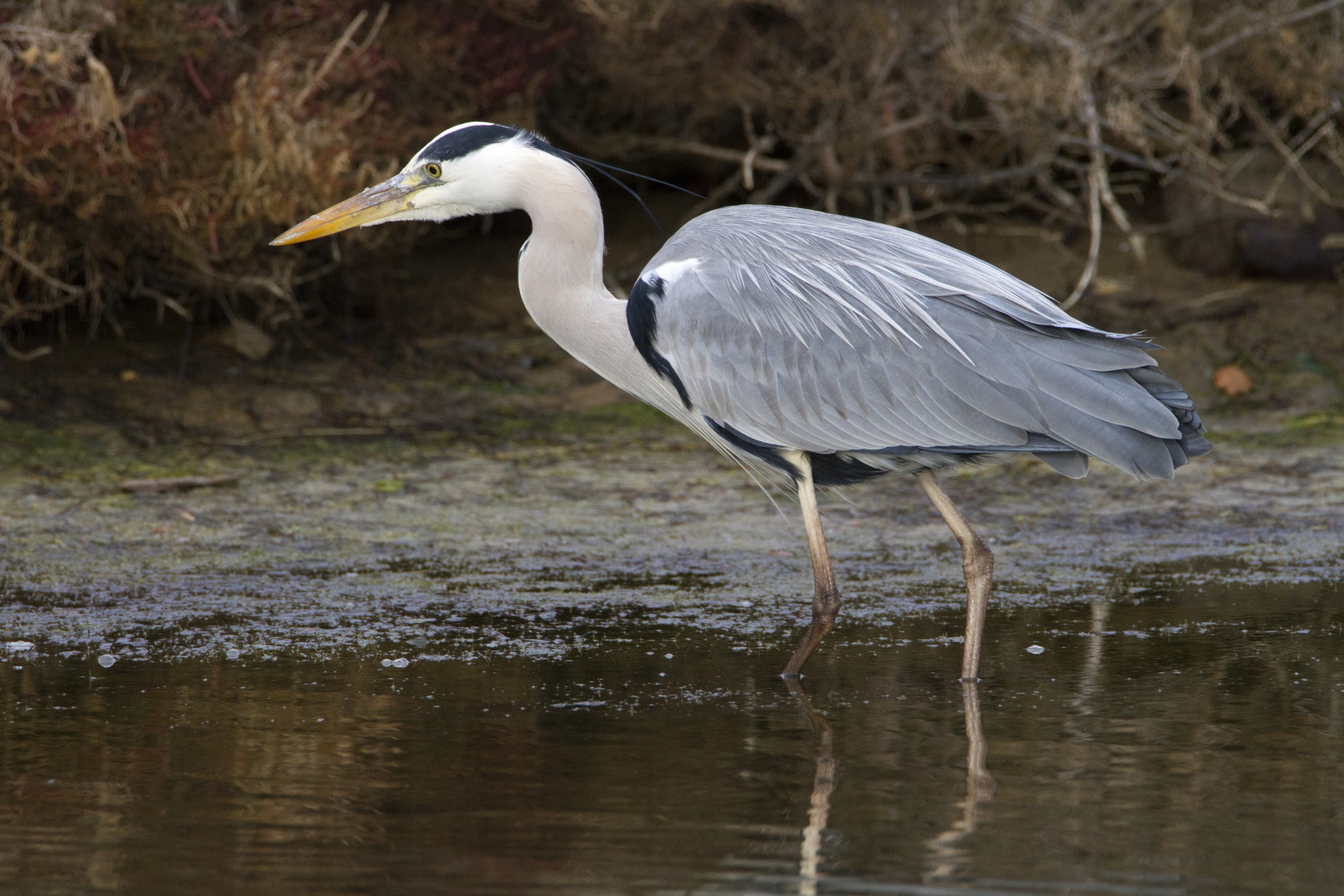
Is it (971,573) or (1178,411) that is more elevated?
(1178,411)

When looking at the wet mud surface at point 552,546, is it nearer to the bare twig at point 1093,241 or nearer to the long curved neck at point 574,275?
the long curved neck at point 574,275

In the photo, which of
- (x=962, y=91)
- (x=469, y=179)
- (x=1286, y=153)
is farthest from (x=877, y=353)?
(x=1286, y=153)

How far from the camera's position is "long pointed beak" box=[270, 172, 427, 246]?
5.45 metres

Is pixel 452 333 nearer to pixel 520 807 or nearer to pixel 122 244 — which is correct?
pixel 122 244

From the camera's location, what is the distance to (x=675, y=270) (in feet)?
16.9

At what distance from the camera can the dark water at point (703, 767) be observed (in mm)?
3113

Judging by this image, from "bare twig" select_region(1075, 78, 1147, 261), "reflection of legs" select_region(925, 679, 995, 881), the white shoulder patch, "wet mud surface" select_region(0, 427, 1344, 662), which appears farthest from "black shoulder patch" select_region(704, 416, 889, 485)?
"bare twig" select_region(1075, 78, 1147, 261)

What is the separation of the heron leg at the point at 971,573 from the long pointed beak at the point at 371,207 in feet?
6.58

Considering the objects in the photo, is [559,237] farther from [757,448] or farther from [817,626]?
[817,626]

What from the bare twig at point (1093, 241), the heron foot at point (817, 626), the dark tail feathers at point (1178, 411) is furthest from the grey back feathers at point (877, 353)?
the bare twig at point (1093, 241)

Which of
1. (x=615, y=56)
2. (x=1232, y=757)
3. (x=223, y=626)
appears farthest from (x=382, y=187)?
(x=615, y=56)

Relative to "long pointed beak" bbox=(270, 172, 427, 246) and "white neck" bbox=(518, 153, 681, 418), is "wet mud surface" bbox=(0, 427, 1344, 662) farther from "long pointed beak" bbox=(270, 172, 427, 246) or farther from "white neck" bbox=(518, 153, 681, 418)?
"long pointed beak" bbox=(270, 172, 427, 246)

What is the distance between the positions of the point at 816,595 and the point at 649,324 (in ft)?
3.42

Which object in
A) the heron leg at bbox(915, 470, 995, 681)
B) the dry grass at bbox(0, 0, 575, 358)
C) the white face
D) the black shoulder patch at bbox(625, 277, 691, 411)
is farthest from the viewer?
the dry grass at bbox(0, 0, 575, 358)
